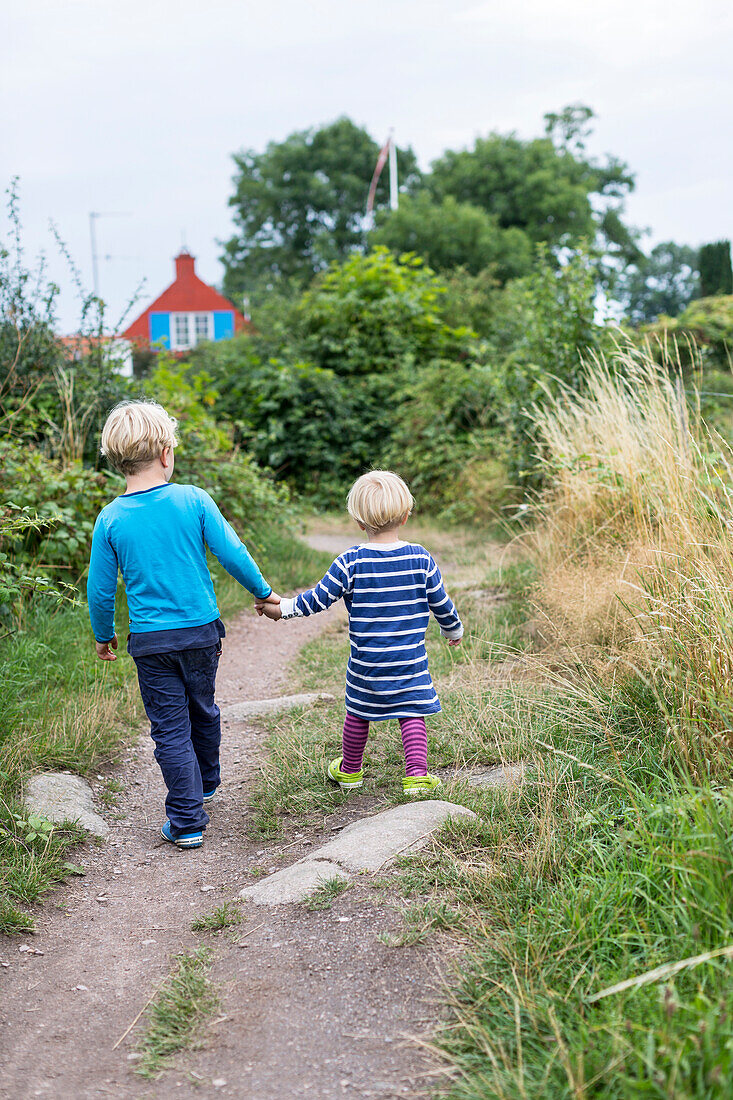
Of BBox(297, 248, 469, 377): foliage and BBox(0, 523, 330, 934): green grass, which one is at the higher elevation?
BBox(297, 248, 469, 377): foliage

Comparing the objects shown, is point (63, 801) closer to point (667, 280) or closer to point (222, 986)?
point (222, 986)

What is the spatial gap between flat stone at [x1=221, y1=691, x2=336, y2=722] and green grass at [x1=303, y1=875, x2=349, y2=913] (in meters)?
1.84

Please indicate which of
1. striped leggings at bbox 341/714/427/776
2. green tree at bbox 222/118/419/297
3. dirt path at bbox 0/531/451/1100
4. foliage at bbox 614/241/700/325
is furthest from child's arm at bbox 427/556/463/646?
foliage at bbox 614/241/700/325

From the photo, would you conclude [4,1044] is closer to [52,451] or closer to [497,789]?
[497,789]

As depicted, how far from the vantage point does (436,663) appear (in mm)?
4562

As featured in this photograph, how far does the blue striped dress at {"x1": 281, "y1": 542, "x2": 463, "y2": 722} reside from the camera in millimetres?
3109

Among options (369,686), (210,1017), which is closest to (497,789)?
(369,686)

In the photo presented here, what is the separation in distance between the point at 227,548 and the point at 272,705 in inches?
61.3

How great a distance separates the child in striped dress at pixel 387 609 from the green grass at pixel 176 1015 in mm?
1069

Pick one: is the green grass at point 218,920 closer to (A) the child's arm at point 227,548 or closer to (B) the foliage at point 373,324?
(A) the child's arm at point 227,548

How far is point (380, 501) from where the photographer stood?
120 inches

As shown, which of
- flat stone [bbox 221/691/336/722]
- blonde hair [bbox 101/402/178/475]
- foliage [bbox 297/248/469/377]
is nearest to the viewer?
blonde hair [bbox 101/402/178/475]

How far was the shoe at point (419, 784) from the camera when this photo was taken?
3037 mm

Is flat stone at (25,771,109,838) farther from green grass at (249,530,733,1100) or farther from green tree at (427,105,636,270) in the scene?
green tree at (427,105,636,270)
